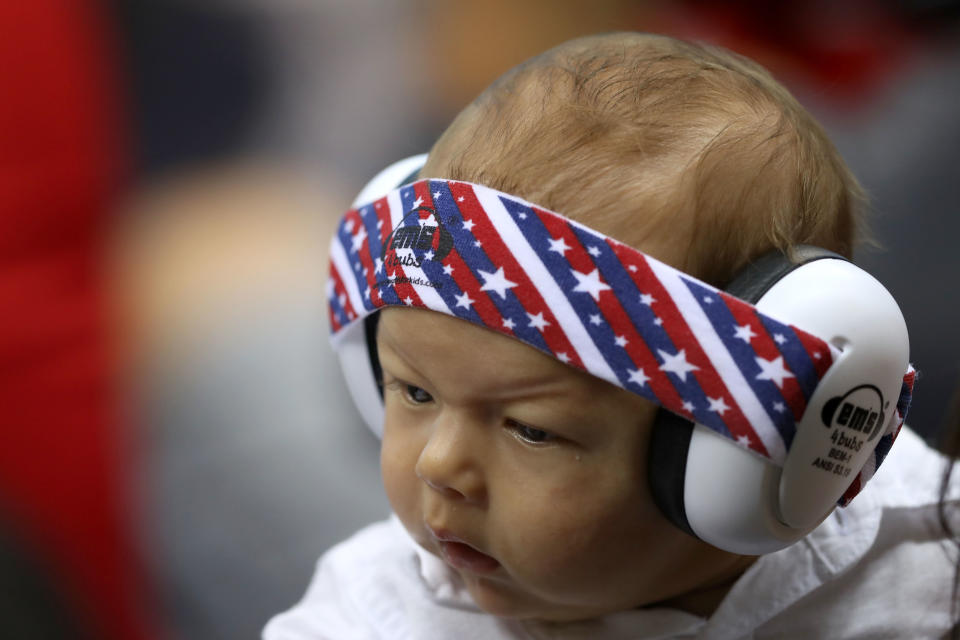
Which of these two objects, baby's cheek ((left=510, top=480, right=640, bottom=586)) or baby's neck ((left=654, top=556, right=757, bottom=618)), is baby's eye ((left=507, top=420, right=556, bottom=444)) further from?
baby's neck ((left=654, top=556, right=757, bottom=618))

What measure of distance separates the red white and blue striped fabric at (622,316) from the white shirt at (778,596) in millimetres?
267

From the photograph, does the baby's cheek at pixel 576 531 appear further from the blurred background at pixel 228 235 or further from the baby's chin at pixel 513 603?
the blurred background at pixel 228 235

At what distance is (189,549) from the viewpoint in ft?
6.54

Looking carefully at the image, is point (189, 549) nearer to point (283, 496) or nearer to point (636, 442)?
point (283, 496)

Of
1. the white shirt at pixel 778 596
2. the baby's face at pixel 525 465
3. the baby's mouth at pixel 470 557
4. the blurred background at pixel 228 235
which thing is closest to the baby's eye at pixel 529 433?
the baby's face at pixel 525 465

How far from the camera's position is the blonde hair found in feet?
2.35

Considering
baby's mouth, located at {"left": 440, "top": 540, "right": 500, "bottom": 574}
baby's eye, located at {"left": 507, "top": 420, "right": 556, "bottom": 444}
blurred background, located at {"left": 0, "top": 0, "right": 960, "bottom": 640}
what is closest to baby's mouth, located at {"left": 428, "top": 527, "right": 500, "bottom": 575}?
baby's mouth, located at {"left": 440, "top": 540, "right": 500, "bottom": 574}

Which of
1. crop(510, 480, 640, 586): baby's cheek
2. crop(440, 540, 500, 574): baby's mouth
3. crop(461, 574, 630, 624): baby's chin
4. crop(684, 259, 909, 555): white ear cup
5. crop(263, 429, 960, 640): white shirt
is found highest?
crop(684, 259, 909, 555): white ear cup

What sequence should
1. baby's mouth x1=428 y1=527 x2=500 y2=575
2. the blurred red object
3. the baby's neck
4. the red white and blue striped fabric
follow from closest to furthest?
the red white and blue striped fabric → baby's mouth x1=428 y1=527 x2=500 y2=575 → the baby's neck → the blurred red object

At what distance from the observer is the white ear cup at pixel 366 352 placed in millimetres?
890

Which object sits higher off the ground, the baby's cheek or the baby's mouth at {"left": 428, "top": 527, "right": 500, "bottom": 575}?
the baby's cheek

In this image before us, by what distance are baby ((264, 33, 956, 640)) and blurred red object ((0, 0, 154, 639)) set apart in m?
1.04

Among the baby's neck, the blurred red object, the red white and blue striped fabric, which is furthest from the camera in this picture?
the blurred red object

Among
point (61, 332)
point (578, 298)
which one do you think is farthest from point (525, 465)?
point (61, 332)
